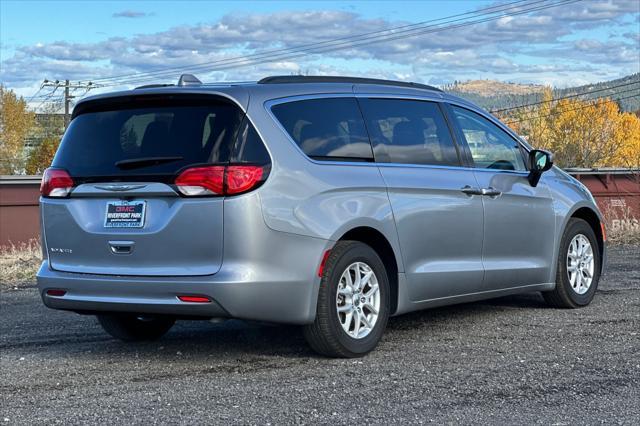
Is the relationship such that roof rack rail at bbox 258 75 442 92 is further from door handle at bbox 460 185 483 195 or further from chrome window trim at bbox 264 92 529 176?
door handle at bbox 460 185 483 195

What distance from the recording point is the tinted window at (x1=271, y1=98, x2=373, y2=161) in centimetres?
659

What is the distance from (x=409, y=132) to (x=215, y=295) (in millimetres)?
2112

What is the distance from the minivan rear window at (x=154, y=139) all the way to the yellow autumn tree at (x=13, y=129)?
102632 millimetres

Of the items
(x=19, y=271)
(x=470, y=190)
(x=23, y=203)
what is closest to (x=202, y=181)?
(x=470, y=190)

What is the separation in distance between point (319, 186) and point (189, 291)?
3.45 ft

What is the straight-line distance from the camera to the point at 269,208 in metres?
6.19

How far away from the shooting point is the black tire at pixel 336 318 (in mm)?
6477

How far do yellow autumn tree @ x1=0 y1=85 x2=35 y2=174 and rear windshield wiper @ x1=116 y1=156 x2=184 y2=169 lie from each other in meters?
103

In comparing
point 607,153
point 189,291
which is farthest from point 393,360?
point 607,153

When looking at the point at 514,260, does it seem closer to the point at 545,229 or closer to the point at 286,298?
the point at 545,229

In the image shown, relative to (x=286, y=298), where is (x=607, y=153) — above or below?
below

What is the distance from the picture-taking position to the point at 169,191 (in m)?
6.22

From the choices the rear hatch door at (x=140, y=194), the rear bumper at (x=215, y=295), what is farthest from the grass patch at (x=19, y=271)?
the rear bumper at (x=215, y=295)

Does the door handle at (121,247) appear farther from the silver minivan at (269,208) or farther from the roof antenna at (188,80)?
the roof antenna at (188,80)
